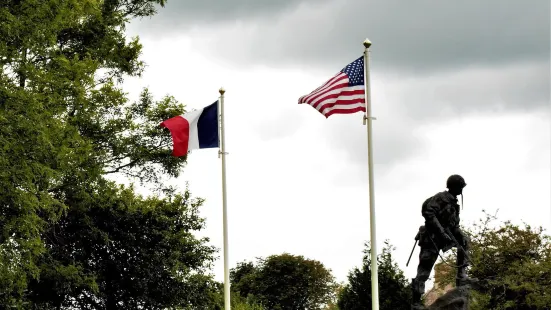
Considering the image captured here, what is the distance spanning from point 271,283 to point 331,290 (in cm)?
507

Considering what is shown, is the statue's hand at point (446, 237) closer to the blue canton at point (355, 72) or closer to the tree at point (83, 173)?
the blue canton at point (355, 72)

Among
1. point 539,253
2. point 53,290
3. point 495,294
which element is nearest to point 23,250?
point 53,290

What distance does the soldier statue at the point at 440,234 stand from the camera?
1977 centimetres

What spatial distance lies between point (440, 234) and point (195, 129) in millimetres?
6233

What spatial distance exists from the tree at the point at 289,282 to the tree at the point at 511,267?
35.2m

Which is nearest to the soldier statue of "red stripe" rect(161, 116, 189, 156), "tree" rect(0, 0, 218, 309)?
"red stripe" rect(161, 116, 189, 156)

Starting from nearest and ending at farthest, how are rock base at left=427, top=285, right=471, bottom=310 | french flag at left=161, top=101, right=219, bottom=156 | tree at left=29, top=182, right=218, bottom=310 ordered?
rock base at left=427, top=285, right=471, bottom=310
french flag at left=161, top=101, right=219, bottom=156
tree at left=29, top=182, right=218, bottom=310

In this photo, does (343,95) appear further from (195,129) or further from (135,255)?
(135,255)

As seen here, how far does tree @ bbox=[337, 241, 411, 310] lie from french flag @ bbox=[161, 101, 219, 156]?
12783 millimetres

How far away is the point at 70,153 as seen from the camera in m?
30.9

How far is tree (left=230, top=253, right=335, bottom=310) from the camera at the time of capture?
243 ft

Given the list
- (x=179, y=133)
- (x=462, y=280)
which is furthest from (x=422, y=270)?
(x=179, y=133)

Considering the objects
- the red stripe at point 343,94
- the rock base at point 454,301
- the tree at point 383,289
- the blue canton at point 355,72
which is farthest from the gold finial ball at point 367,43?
the tree at point 383,289

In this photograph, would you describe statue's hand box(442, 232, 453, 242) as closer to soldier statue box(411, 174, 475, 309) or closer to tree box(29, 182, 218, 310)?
soldier statue box(411, 174, 475, 309)
